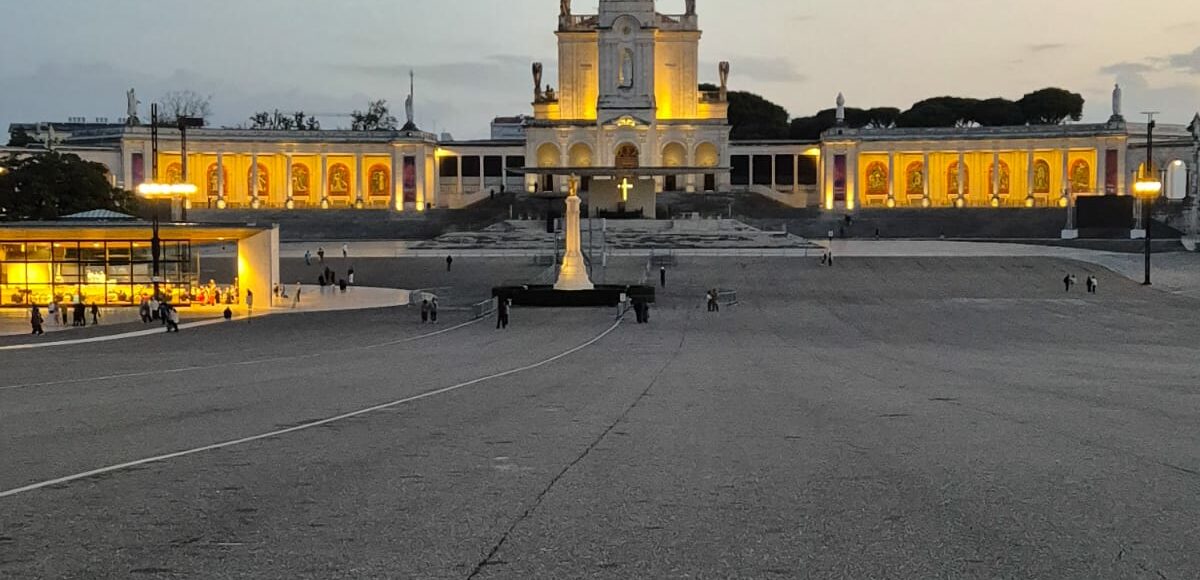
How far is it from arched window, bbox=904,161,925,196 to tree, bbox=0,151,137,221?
6591cm

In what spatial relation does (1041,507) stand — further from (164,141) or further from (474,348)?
(164,141)

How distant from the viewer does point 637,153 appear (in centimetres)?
10450

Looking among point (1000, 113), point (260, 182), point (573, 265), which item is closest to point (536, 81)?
point (260, 182)

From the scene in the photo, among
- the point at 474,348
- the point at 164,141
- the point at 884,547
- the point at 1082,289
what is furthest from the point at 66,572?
the point at 164,141

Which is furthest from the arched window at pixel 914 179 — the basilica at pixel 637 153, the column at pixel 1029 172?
the column at pixel 1029 172

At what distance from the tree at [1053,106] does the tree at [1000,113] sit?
39.9 inches

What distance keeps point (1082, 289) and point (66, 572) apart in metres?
48.2

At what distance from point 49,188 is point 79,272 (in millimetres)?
19543

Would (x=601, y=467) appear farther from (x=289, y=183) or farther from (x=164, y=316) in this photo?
(x=289, y=183)

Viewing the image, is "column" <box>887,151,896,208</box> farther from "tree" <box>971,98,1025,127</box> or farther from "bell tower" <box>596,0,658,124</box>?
"tree" <box>971,98,1025,127</box>

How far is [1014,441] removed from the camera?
12.1 metres

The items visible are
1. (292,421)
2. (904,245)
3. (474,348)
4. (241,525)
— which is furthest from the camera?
(904,245)

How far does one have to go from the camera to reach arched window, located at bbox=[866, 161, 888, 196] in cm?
10400

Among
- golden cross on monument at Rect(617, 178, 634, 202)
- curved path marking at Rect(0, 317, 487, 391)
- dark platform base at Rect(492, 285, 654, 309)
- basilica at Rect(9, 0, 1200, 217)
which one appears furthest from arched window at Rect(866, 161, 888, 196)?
curved path marking at Rect(0, 317, 487, 391)
